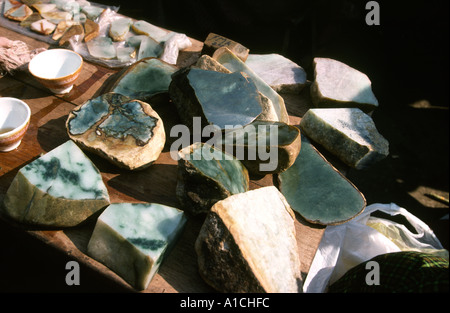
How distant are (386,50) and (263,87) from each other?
2629 millimetres

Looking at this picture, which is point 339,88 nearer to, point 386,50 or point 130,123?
point 130,123

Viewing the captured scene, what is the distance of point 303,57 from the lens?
3.57 meters

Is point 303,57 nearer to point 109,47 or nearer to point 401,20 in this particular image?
point 401,20

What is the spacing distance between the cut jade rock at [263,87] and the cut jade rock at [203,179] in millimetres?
437

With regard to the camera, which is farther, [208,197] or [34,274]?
[34,274]

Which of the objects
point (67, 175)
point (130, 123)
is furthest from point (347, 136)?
point (67, 175)

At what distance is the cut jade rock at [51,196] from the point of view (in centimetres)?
138

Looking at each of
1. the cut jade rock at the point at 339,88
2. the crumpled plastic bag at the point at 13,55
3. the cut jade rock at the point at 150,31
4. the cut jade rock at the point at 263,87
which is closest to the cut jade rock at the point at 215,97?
the cut jade rock at the point at 263,87

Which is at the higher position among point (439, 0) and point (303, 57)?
point (439, 0)

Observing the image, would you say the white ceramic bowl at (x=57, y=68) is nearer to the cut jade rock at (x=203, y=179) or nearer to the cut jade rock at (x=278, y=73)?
the cut jade rock at (x=203, y=179)

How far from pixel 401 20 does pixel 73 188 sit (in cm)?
380
